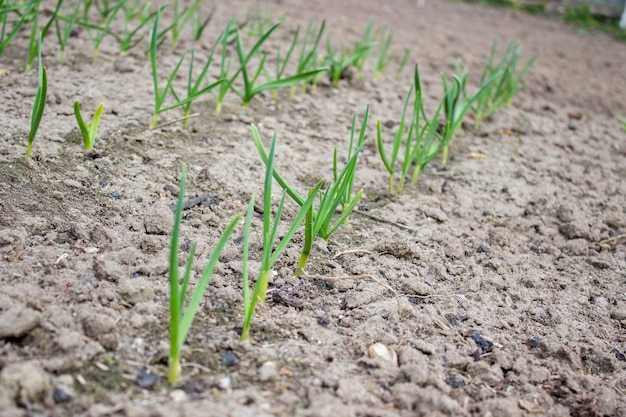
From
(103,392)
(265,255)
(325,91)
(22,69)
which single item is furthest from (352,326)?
(22,69)

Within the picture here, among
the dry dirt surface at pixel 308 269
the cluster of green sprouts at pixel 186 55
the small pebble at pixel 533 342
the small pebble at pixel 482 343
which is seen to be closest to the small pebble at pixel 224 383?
the dry dirt surface at pixel 308 269

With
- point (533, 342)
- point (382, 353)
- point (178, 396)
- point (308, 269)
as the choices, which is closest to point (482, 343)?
point (533, 342)

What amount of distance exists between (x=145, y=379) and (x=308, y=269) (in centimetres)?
55

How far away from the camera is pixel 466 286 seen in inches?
61.6

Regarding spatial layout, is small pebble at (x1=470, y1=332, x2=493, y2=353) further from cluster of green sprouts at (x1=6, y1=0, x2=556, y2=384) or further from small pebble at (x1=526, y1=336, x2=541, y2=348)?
cluster of green sprouts at (x1=6, y1=0, x2=556, y2=384)

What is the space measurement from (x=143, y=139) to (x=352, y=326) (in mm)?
989

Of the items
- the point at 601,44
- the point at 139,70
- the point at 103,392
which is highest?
the point at 601,44

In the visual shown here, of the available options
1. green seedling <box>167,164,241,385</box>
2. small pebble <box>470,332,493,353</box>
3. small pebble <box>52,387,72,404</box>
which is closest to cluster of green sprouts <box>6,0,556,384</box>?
green seedling <box>167,164,241,385</box>

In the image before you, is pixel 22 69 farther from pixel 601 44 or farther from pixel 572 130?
pixel 601 44

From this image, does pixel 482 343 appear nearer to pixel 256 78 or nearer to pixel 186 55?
pixel 256 78

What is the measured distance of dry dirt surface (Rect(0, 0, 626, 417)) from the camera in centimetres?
112

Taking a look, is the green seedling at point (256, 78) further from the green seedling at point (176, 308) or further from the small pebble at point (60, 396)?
the small pebble at point (60, 396)

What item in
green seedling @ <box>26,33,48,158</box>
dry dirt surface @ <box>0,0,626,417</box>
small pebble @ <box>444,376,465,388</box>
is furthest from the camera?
green seedling @ <box>26,33,48,158</box>

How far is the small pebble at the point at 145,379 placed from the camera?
1070mm
